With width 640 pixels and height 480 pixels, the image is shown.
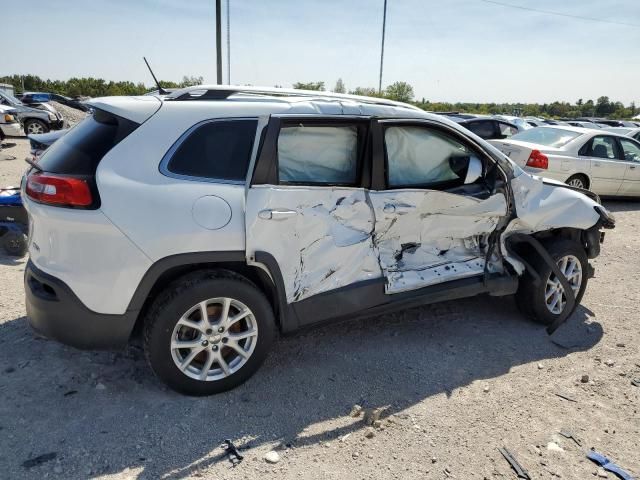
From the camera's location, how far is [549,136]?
10.0m

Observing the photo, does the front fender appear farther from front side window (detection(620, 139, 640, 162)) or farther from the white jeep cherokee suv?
front side window (detection(620, 139, 640, 162))

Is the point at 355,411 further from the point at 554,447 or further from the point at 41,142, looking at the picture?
the point at 41,142

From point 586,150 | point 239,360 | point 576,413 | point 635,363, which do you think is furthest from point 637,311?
point 586,150

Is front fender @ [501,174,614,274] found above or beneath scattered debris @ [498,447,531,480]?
above

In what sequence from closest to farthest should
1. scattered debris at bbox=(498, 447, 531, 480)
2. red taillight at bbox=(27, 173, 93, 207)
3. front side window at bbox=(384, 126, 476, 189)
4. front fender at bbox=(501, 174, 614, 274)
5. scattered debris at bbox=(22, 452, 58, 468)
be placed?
scattered debris at bbox=(22, 452, 58, 468) < scattered debris at bbox=(498, 447, 531, 480) < red taillight at bbox=(27, 173, 93, 207) < front side window at bbox=(384, 126, 476, 189) < front fender at bbox=(501, 174, 614, 274)

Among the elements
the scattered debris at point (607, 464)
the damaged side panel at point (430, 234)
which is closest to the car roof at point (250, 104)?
the damaged side panel at point (430, 234)

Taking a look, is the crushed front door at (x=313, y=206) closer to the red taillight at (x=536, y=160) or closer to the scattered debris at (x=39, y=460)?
the scattered debris at (x=39, y=460)

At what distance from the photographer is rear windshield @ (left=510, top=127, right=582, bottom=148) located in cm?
977

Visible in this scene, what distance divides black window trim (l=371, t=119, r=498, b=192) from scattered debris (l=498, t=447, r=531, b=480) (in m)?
1.79

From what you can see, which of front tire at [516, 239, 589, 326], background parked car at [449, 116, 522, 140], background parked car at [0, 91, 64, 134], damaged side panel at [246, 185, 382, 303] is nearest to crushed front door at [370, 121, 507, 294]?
damaged side panel at [246, 185, 382, 303]

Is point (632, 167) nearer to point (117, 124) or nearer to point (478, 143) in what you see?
→ point (478, 143)

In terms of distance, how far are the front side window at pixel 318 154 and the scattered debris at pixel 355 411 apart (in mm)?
1437

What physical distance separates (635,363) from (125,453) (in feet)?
11.9

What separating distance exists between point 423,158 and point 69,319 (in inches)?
102
